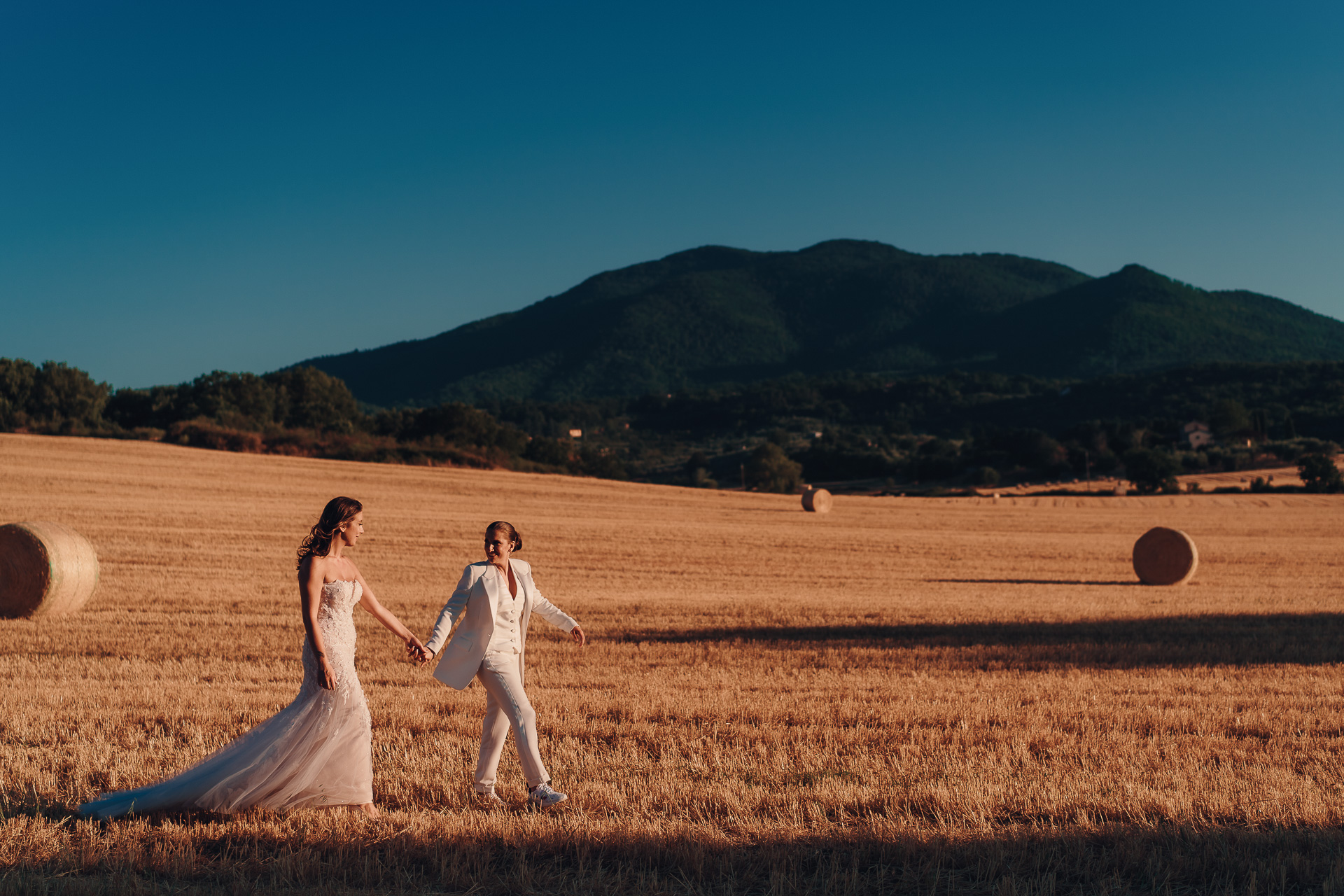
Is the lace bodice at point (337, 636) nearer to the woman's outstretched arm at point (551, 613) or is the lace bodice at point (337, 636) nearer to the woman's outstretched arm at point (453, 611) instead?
the woman's outstretched arm at point (453, 611)

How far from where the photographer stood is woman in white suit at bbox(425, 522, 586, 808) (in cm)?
575

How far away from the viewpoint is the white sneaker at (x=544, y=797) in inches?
228

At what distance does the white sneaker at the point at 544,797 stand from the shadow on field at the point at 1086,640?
6.52 meters

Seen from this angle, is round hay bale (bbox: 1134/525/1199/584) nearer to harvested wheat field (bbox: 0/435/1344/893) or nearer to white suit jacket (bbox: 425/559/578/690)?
harvested wheat field (bbox: 0/435/1344/893)

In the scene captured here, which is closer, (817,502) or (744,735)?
(744,735)

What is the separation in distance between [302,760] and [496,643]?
1174mm

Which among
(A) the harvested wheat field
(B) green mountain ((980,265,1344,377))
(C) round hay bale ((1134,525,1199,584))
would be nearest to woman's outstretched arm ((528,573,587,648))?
(A) the harvested wheat field

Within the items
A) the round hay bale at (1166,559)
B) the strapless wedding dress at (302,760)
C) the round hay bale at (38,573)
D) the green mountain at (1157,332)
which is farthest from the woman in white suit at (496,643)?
the green mountain at (1157,332)

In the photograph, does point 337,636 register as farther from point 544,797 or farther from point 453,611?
point 544,797

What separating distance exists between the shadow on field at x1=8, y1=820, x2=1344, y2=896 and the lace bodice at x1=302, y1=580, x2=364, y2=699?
786 mm

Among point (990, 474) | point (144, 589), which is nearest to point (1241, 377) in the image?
point (990, 474)

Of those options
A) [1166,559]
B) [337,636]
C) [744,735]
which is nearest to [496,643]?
[337,636]

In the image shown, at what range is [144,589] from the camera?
1666 centimetres

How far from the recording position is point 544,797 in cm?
580
